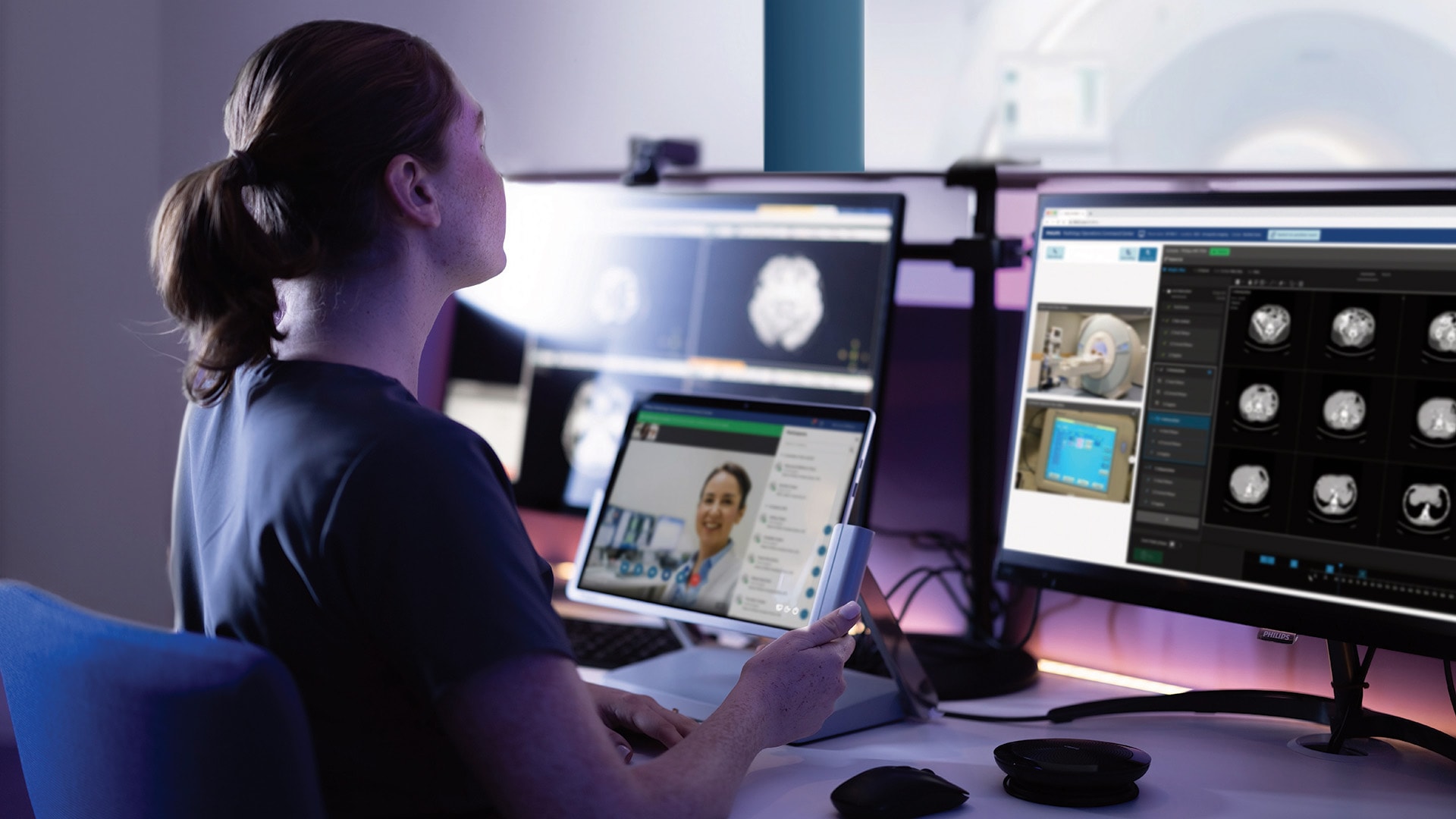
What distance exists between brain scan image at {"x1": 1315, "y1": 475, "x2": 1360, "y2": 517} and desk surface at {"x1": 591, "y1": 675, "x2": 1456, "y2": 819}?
0.70 feet

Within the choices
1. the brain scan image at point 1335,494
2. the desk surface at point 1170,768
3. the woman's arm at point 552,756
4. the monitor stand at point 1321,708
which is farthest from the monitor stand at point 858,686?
the brain scan image at point 1335,494

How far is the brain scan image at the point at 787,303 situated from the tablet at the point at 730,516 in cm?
21

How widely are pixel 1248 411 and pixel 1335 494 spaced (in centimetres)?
10

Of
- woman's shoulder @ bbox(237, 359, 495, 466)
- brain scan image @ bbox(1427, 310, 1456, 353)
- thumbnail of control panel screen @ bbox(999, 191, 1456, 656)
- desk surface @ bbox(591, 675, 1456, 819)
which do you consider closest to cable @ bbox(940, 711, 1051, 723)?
desk surface @ bbox(591, 675, 1456, 819)

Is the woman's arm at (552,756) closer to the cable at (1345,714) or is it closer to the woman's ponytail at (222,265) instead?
the woman's ponytail at (222,265)

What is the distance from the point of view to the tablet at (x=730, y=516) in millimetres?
1149

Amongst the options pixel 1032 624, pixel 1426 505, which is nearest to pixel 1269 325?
pixel 1426 505

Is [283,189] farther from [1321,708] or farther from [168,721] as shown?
[1321,708]

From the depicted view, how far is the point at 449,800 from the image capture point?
2.73 feet

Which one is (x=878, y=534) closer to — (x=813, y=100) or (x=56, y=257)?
(x=813, y=100)

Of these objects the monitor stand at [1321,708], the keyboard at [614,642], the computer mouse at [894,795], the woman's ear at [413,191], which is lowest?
the keyboard at [614,642]

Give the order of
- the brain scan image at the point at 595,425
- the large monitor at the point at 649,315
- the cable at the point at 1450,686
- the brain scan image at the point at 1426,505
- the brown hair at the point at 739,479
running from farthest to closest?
the brain scan image at the point at 595,425, the large monitor at the point at 649,315, the brown hair at the point at 739,479, the cable at the point at 1450,686, the brain scan image at the point at 1426,505

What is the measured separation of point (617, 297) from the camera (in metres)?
1.62

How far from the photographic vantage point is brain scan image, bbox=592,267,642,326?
161cm
